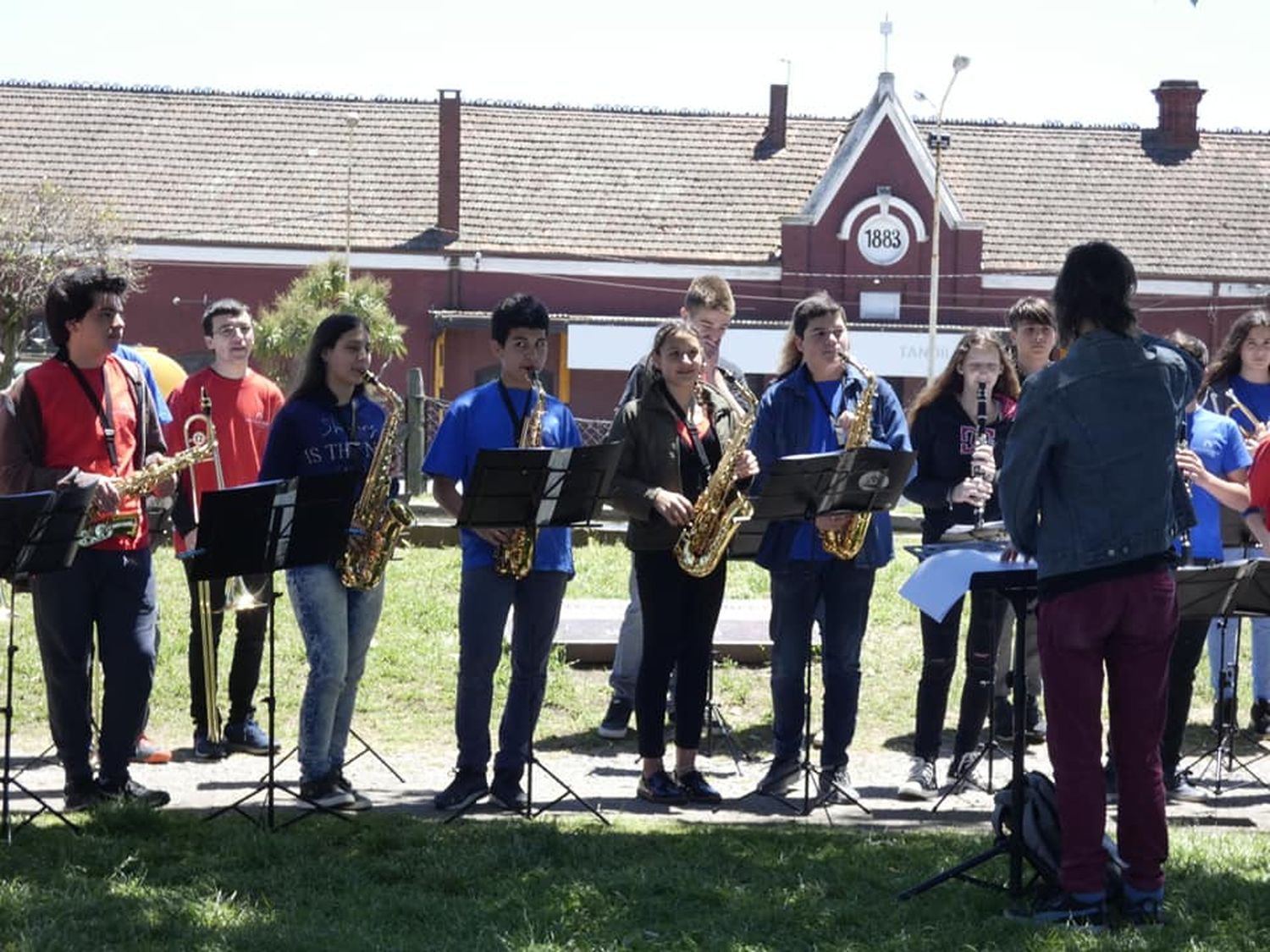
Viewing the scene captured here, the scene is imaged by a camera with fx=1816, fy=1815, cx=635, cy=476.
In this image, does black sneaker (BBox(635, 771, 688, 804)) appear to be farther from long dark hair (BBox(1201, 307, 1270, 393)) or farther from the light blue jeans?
long dark hair (BBox(1201, 307, 1270, 393))

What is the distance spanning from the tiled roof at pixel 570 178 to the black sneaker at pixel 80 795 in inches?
1122

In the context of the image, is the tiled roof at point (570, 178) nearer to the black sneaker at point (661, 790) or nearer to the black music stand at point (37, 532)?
the black sneaker at point (661, 790)

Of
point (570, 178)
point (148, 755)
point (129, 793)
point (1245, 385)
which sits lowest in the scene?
point (148, 755)

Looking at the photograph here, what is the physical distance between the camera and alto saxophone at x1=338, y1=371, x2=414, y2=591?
7477 mm

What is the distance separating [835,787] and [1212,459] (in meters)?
2.46

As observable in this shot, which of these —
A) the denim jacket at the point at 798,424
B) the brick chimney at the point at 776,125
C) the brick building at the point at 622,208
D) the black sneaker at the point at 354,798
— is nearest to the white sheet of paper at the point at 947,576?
the denim jacket at the point at 798,424

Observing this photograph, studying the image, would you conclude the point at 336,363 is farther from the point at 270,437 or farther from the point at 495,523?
the point at 495,523

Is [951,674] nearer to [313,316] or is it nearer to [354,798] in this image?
[354,798]

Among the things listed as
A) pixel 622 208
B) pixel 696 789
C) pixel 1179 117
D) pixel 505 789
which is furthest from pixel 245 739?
pixel 1179 117

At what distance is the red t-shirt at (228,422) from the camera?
876 centimetres

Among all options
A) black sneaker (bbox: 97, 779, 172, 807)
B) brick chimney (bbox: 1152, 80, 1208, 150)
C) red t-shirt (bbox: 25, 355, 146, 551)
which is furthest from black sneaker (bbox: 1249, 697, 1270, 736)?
brick chimney (bbox: 1152, 80, 1208, 150)

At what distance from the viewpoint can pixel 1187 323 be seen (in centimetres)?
3691

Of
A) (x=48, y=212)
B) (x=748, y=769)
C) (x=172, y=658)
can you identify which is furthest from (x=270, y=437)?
(x=48, y=212)

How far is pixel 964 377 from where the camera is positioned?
8469 mm
